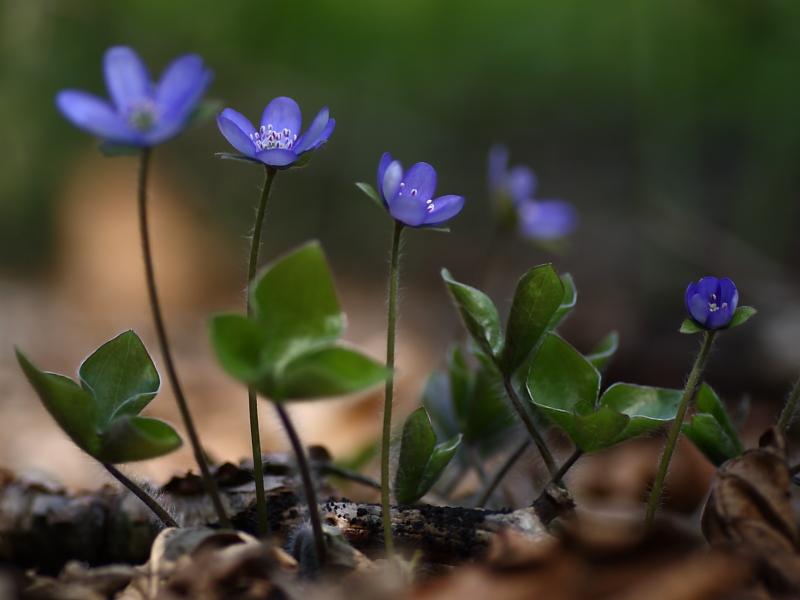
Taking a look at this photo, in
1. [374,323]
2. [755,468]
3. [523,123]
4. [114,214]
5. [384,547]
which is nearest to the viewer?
[755,468]

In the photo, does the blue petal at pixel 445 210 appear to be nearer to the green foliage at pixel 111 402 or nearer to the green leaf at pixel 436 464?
the green leaf at pixel 436 464

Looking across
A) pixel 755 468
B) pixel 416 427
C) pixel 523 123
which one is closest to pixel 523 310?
pixel 416 427

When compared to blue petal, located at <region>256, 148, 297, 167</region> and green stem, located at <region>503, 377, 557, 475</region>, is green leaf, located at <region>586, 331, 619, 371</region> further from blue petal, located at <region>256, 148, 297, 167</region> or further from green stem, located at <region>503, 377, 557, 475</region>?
blue petal, located at <region>256, 148, 297, 167</region>

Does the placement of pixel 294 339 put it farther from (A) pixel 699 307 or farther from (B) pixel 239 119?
(A) pixel 699 307

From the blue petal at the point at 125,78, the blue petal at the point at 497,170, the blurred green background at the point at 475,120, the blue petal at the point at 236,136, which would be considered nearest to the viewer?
the blue petal at the point at 125,78

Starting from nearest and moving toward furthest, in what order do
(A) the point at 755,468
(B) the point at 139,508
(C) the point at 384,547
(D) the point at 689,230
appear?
(A) the point at 755,468, (C) the point at 384,547, (B) the point at 139,508, (D) the point at 689,230

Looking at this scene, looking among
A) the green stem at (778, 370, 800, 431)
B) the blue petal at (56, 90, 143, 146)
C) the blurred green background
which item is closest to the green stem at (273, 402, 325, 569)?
the blue petal at (56, 90, 143, 146)

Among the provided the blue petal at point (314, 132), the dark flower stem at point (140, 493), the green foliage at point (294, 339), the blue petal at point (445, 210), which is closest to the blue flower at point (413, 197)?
the blue petal at point (445, 210)

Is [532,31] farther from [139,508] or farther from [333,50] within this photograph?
[139,508]

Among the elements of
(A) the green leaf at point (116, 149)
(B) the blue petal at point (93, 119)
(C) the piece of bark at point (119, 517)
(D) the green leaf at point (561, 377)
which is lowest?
(C) the piece of bark at point (119, 517)
